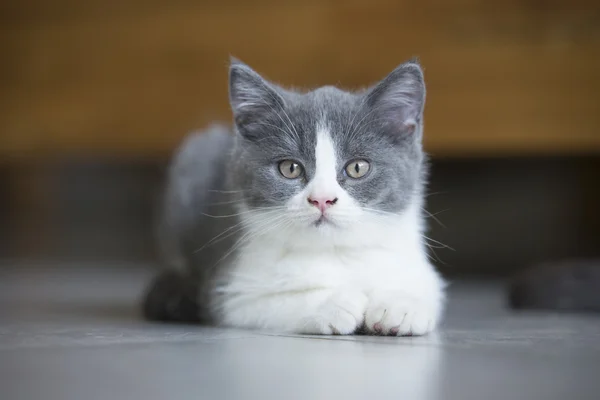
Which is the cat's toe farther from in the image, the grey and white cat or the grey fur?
the grey fur

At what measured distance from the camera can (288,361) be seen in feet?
3.92

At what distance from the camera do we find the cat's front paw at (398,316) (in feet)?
4.64

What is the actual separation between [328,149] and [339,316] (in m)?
0.35

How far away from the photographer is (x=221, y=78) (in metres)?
2.93

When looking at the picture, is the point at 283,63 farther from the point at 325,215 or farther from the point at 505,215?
the point at 325,215

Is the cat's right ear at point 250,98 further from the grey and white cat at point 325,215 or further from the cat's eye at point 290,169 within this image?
the cat's eye at point 290,169

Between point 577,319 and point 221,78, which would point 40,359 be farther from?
point 221,78

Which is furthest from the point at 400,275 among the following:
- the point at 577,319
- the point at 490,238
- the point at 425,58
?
the point at 490,238

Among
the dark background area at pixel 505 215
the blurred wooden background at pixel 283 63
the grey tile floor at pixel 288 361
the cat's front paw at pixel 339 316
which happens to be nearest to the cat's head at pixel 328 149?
the cat's front paw at pixel 339 316

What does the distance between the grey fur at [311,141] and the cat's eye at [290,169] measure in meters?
0.01

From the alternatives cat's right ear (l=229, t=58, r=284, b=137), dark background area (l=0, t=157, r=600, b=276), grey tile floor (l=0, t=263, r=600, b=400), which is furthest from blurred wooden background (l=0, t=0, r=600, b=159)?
cat's right ear (l=229, t=58, r=284, b=137)

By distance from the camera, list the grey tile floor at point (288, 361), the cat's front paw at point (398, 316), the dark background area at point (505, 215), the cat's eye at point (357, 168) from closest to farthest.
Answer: the grey tile floor at point (288, 361) → the cat's front paw at point (398, 316) → the cat's eye at point (357, 168) → the dark background area at point (505, 215)

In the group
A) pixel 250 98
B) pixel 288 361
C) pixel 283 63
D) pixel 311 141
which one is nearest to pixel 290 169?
pixel 311 141

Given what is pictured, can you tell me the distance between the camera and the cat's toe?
141 cm
